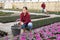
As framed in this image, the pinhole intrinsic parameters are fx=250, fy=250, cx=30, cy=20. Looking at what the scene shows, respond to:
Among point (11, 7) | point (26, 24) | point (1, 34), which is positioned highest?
point (26, 24)

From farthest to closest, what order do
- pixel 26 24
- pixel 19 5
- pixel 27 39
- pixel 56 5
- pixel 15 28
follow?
pixel 19 5 < pixel 56 5 < pixel 15 28 < pixel 26 24 < pixel 27 39

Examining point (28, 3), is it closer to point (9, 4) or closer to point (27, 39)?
point (9, 4)

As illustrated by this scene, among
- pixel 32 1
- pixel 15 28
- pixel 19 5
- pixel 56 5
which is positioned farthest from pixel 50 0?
pixel 15 28

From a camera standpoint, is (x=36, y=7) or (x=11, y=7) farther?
(x=11, y=7)

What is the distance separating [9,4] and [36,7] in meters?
7.06

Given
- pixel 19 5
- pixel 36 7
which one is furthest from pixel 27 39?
pixel 19 5

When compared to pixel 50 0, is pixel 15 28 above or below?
above

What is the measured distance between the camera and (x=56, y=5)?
118ft

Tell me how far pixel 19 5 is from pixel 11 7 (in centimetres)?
Answer: 228

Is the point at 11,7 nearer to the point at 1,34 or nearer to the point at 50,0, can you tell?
the point at 50,0

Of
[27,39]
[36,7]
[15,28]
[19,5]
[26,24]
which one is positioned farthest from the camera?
[19,5]

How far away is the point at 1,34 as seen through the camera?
10.7 meters

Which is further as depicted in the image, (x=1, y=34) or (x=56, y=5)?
(x=56, y=5)

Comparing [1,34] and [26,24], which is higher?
[26,24]
